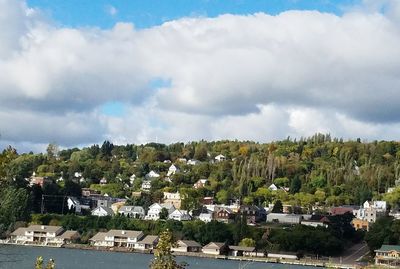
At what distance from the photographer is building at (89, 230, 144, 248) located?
54.1m

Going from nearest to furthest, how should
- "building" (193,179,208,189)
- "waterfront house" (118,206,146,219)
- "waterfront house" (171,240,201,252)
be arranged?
"waterfront house" (171,240,201,252)
"waterfront house" (118,206,146,219)
"building" (193,179,208,189)

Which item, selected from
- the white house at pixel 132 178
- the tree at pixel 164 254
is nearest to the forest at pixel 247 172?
the white house at pixel 132 178

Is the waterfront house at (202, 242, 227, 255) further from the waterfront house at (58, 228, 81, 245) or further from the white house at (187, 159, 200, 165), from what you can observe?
the white house at (187, 159, 200, 165)

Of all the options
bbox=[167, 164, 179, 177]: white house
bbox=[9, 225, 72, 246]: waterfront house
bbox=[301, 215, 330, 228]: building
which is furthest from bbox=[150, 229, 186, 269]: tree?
bbox=[167, 164, 179, 177]: white house

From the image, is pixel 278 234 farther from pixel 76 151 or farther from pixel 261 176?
pixel 76 151

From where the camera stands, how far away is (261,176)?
80.4m

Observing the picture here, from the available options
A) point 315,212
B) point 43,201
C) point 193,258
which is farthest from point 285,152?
point 193,258

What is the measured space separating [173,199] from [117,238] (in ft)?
55.7

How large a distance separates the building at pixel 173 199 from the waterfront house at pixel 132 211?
3969 millimetres

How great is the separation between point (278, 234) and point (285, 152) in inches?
1590

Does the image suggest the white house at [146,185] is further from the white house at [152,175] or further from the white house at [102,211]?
the white house at [102,211]

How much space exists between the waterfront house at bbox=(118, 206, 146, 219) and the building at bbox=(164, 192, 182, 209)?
3.97 metres

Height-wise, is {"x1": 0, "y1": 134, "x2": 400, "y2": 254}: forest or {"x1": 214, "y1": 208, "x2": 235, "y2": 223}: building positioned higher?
{"x1": 0, "y1": 134, "x2": 400, "y2": 254}: forest

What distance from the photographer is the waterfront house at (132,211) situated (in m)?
64.4
